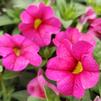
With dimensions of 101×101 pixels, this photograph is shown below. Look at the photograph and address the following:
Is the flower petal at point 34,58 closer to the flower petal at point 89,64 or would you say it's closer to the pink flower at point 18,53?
the pink flower at point 18,53

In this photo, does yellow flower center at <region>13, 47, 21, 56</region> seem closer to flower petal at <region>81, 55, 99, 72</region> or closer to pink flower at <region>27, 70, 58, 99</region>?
pink flower at <region>27, 70, 58, 99</region>

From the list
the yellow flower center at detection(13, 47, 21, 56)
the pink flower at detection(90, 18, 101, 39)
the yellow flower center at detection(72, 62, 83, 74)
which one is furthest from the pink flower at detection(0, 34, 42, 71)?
the pink flower at detection(90, 18, 101, 39)

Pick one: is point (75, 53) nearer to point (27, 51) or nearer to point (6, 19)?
point (27, 51)

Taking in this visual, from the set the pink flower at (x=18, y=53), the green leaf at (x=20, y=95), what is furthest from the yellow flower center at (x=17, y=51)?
the green leaf at (x=20, y=95)

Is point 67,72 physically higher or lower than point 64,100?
higher

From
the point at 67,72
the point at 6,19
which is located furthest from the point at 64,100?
the point at 6,19

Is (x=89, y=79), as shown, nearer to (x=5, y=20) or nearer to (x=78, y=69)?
(x=78, y=69)

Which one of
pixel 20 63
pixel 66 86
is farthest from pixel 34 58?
pixel 66 86
